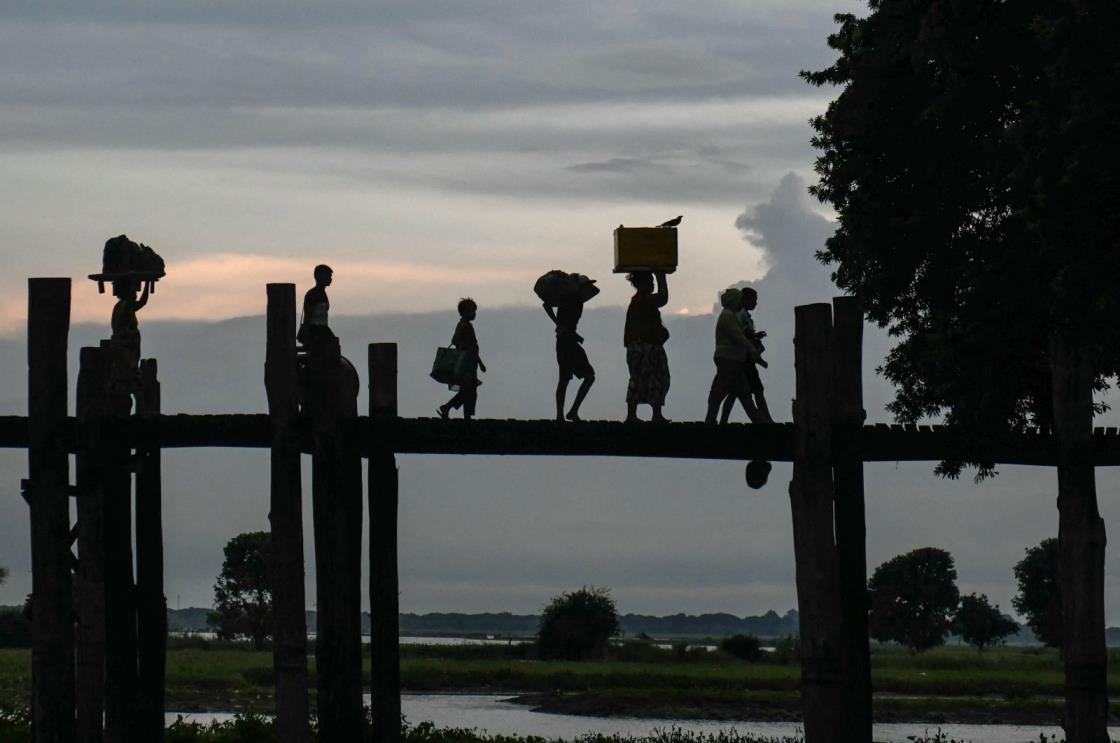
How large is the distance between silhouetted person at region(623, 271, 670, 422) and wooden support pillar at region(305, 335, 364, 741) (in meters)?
2.94

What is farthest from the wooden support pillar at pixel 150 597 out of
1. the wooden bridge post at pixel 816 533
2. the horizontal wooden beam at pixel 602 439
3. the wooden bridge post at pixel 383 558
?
the wooden bridge post at pixel 816 533

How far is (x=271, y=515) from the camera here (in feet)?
52.5

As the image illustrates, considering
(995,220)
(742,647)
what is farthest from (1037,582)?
(995,220)

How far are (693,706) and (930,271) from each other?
64.2ft

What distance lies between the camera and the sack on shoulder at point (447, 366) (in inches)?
682

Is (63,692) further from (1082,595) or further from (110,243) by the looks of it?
(1082,595)

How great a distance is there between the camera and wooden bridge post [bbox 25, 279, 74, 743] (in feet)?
56.7

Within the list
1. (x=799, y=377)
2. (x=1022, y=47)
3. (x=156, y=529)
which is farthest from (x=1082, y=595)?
(x=156, y=529)

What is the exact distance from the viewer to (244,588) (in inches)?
2844

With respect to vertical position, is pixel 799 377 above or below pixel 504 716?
above

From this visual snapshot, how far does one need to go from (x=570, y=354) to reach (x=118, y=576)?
542 cm

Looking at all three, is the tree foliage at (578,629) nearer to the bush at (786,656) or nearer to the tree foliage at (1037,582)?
the bush at (786,656)

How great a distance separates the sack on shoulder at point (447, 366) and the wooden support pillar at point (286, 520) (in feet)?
6.16

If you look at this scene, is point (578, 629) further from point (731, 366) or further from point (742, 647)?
point (731, 366)
